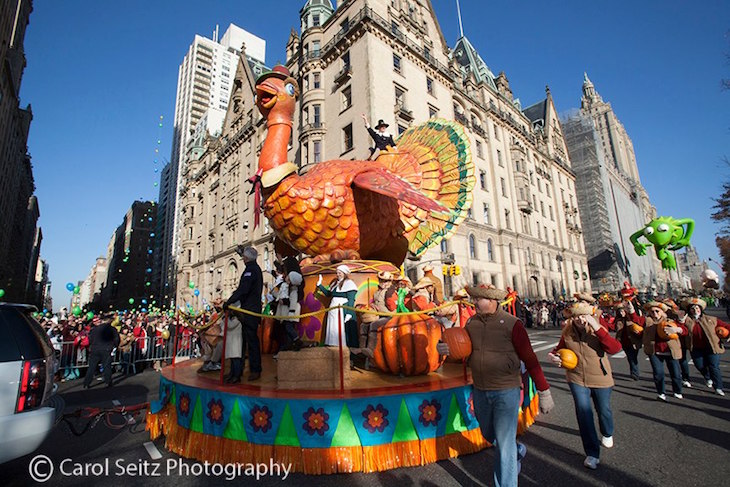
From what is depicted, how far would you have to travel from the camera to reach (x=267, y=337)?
21.3 feet

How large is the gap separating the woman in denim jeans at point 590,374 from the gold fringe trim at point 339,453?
3.57 feet

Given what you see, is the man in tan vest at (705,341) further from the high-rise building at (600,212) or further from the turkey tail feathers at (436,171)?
the high-rise building at (600,212)

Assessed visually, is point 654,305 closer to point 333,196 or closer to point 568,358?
point 568,358

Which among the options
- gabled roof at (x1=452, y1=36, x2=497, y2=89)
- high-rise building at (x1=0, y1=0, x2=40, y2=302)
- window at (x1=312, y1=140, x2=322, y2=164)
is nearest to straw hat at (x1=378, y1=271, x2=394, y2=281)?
window at (x1=312, y1=140, x2=322, y2=164)

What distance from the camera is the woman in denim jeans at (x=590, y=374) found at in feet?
11.4

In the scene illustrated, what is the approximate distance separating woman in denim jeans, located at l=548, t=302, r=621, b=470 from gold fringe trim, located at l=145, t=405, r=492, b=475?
42.9 inches

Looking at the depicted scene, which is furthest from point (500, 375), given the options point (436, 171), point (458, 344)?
point (436, 171)

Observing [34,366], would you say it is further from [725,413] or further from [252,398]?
[725,413]

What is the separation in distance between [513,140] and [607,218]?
23.6m

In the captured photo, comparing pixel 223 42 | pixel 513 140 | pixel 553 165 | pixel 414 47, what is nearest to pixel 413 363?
pixel 414 47

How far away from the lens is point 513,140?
37.3 meters

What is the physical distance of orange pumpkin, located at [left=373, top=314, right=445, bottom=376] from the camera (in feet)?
15.1

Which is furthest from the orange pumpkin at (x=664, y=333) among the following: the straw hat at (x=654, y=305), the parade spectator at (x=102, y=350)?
the parade spectator at (x=102, y=350)

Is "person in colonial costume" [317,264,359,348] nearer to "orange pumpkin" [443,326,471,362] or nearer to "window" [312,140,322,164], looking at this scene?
"orange pumpkin" [443,326,471,362]
